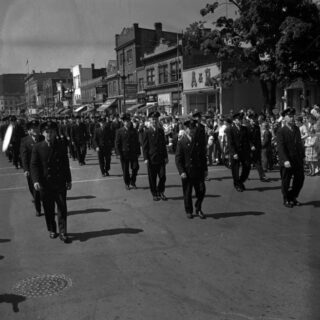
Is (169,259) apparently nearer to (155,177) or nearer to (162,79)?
(155,177)

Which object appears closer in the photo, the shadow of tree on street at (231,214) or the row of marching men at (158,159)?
the row of marching men at (158,159)

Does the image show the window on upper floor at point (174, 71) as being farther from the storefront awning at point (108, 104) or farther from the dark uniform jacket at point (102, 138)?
the dark uniform jacket at point (102, 138)

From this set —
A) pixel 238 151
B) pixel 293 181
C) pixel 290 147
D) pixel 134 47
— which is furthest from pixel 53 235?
pixel 134 47

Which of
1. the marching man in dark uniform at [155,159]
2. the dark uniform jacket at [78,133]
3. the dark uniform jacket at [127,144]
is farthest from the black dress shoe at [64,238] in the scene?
the dark uniform jacket at [78,133]

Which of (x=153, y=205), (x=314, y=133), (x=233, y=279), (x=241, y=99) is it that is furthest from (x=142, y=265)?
(x=241, y=99)

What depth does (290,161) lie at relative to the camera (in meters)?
8.20

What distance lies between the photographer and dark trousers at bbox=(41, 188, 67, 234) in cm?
660

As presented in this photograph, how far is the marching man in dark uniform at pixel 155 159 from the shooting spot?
9305 mm

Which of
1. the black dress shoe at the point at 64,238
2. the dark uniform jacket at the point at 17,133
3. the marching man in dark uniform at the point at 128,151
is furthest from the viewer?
the dark uniform jacket at the point at 17,133

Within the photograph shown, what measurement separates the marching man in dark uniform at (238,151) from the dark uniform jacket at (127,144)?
2.29 meters

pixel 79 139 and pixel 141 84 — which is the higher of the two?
pixel 141 84

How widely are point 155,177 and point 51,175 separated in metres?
3.17

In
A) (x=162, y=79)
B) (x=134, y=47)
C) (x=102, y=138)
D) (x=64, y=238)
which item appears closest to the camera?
(x=64, y=238)

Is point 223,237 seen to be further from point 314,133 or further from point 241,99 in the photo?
point 241,99
